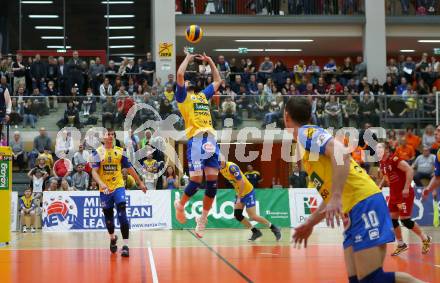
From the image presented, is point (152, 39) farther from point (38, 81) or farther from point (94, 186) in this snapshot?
point (94, 186)

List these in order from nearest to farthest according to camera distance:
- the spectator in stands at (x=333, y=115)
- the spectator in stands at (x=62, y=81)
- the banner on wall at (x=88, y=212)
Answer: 1. the banner on wall at (x=88, y=212)
2. the spectator in stands at (x=333, y=115)
3. the spectator in stands at (x=62, y=81)

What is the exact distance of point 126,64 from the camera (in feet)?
97.3

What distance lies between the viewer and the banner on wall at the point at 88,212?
71.8 feet

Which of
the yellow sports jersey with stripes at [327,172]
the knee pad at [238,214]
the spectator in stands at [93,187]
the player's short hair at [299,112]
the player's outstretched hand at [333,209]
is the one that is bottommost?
the knee pad at [238,214]

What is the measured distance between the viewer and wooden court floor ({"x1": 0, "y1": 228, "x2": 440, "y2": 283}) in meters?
9.66

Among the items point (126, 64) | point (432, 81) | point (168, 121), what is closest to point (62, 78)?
point (126, 64)

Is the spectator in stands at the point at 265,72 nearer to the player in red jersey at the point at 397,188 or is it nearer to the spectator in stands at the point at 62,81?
the spectator in stands at the point at 62,81

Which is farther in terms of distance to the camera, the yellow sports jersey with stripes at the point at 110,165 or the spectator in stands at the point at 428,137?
the spectator in stands at the point at 428,137

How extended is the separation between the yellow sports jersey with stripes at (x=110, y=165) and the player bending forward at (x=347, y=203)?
7841 millimetres

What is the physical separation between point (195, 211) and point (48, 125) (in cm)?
673

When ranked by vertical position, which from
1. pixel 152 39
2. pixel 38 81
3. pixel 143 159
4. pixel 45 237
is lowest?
pixel 45 237

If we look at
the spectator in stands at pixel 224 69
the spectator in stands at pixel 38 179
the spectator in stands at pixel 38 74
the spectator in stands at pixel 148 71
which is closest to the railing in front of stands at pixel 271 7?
the spectator in stands at pixel 224 69

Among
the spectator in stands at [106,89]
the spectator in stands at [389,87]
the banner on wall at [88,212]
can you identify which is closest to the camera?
the banner on wall at [88,212]

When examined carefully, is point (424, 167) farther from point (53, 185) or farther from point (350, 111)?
point (53, 185)
